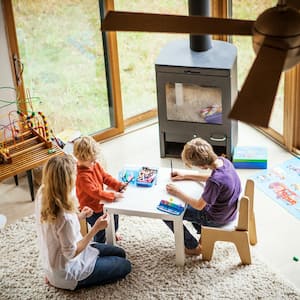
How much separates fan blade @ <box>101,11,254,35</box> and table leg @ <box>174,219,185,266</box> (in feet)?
5.25

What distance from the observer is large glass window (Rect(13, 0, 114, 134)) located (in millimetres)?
4516

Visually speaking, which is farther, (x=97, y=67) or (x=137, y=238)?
(x=97, y=67)

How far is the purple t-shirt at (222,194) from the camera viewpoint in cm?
334

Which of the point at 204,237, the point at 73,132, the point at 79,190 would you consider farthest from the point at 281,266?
the point at 73,132

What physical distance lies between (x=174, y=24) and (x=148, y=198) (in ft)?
5.57

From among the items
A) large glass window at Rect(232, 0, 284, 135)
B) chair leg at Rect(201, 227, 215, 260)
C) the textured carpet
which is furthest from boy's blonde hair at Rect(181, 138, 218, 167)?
large glass window at Rect(232, 0, 284, 135)

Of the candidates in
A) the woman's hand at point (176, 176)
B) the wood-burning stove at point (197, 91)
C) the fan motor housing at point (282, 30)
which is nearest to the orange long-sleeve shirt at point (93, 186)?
the woman's hand at point (176, 176)

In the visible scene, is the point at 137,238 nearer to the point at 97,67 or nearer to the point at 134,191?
the point at 134,191

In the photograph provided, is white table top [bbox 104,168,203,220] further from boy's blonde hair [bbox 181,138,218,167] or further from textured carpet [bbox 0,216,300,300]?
textured carpet [bbox 0,216,300,300]

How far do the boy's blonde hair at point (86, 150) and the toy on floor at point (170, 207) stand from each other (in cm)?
46

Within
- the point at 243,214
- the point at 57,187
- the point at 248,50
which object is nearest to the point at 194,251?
the point at 243,214

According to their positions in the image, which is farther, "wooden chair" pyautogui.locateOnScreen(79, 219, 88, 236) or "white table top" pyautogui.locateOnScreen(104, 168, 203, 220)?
"wooden chair" pyautogui.locateOnScreen(79, 219, 88, 236)

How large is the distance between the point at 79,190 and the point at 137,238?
1.90 ft

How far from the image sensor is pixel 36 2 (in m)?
4.45
